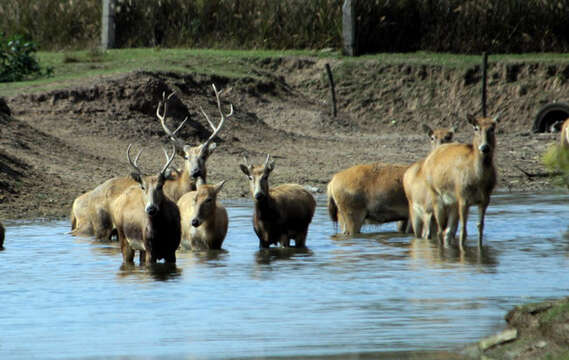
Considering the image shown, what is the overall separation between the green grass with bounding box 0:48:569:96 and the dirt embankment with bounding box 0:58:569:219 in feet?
1.42

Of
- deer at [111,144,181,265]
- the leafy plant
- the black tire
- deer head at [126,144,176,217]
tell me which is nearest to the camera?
deer head at [126,144,176,217]

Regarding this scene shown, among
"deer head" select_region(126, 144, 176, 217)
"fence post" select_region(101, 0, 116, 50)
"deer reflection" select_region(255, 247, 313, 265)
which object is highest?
"fence post" select_region(101, 0, 116, 50)

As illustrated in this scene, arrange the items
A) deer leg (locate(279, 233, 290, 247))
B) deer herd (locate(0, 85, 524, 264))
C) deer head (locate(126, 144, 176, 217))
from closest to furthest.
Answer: deer head (locate(126, 144, 176, 217)), deer herd (locate(0, 85, 524, 264)), deer leg (locate(279, 233, 290, 247))

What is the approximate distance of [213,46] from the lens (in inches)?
1485

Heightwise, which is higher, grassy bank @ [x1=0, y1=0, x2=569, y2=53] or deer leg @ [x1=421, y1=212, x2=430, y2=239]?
grassy bank @ [x1=0, y1=0, x2=569, y2=53]

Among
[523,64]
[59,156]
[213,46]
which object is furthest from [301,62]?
[59,156]

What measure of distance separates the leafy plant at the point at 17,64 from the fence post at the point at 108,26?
6210 millimetres

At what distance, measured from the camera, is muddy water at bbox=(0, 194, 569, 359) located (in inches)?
366

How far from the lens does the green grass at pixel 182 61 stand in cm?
2958

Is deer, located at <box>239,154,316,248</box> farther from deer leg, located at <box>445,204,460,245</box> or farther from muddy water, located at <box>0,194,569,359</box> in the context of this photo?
deer leg, located at <box>445,204,460,245</box>

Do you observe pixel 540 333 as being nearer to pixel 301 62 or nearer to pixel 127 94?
pixel 127 94

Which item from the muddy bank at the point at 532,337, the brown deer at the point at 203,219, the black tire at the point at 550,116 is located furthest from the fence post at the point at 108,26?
the muddy bank at the point at 532,337

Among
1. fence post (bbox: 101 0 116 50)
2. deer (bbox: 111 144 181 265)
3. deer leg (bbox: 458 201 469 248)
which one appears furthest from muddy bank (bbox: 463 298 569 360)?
fence post (bbox: 101 0 116 50)

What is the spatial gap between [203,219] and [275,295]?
320cm
